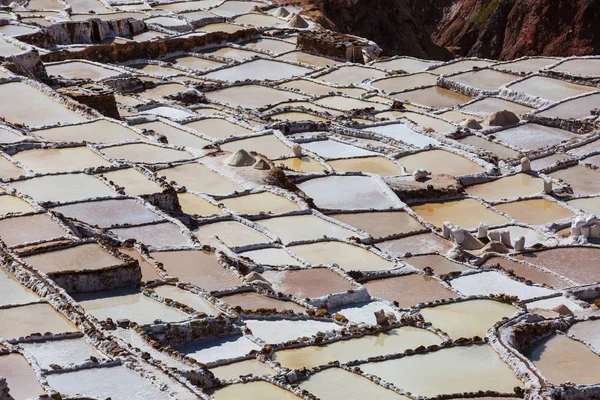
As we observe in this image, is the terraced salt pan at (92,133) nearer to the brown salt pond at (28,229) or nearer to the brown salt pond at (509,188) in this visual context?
the brown salt pond at (28,229)

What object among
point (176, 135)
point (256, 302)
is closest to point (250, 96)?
point (176, 135)

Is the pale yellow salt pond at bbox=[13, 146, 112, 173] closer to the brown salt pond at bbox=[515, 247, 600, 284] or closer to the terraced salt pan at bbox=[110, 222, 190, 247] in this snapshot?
the terraced salt pan at bbox=[110, 222, 190, 247]

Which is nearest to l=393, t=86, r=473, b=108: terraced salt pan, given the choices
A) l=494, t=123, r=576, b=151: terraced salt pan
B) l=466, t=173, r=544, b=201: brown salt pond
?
l=494, t=123, r=576, b=151: terraced salt pan

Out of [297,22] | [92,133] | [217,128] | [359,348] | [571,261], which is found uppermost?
[92,133]

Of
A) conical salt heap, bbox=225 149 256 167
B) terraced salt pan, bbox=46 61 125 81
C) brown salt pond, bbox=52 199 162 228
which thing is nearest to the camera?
brown salt pond, bbox=52 199 162 228

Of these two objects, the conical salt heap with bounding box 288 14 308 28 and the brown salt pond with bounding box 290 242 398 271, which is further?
the conical salt heap with bounding box 288 14 308 28

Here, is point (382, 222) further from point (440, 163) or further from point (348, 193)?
point (440, 163)

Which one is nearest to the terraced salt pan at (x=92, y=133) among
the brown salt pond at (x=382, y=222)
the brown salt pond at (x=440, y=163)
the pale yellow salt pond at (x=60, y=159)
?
the pale yellow salt pond at (x=60, y=159)
